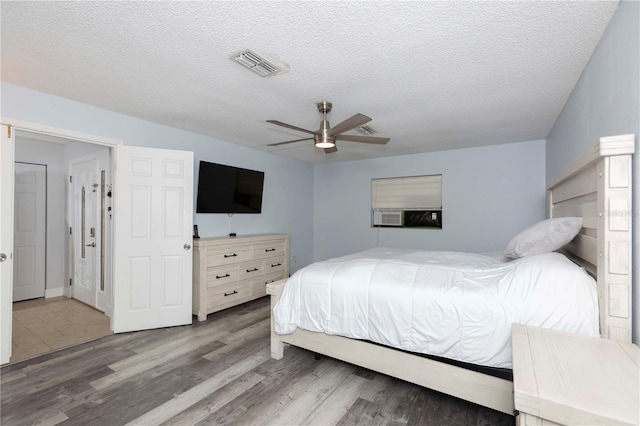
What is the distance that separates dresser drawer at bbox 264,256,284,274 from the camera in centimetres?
449

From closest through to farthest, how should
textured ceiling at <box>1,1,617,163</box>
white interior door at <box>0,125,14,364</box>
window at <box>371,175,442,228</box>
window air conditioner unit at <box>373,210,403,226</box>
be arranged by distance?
1. textured ceiling at <box>1,1,617,163</box>
2. white interior door at <box>0,125,14,364</box>
3. window at <box>371,175,442,228</box>
4. window air conditioner unit at <box>373,210,403,226</box>

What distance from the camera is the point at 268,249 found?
4.51 meters

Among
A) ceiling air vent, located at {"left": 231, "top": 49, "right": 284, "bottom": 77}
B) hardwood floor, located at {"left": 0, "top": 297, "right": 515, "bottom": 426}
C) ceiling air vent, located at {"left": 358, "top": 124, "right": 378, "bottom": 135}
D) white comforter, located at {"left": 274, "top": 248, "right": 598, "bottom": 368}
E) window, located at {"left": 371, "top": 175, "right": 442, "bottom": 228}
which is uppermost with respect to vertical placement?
ceiling air vent, located at {"left": 231, "top": 49, "right": 284, "bottom": 77}

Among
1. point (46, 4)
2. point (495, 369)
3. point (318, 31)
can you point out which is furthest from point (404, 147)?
point (46, 4)

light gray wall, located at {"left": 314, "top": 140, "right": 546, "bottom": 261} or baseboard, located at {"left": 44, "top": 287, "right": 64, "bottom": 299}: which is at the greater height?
light gray wall, located at {"left": 314, "top": 140, "right": 546, "bottom": 261}

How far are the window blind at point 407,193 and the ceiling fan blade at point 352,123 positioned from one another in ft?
9.08

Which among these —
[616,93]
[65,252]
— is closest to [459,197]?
[616,93]

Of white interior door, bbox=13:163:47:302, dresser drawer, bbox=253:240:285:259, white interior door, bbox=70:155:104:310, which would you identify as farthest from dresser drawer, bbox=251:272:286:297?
white interior door, bbox=13:163:47:302

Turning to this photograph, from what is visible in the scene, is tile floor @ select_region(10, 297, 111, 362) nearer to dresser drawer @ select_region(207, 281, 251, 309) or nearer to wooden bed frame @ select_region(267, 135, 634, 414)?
dresser drawer @ select_region(207, 281, 251, 309)

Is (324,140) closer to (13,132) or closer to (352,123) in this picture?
(352,123)

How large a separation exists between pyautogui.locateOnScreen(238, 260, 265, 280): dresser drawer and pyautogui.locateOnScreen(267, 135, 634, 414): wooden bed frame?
67.1 inches

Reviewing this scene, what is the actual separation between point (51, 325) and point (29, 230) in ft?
6.22

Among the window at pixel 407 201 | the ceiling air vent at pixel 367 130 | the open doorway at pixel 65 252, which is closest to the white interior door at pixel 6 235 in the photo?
the open doorway at pixel 65 252

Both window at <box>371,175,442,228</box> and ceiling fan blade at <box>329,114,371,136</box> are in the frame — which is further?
window at <box>371,175,442,228</box>
